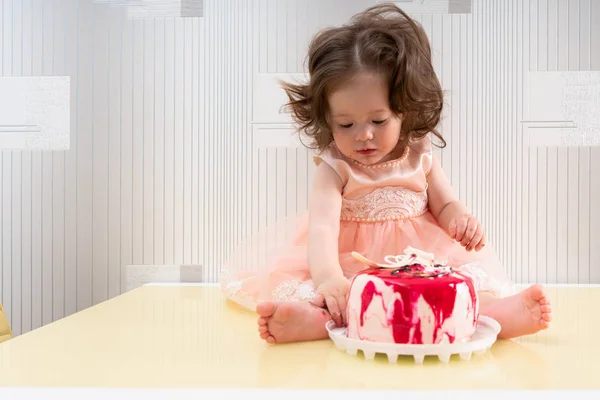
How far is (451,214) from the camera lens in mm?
1081

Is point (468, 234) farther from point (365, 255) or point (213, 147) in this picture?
point (213, 147)

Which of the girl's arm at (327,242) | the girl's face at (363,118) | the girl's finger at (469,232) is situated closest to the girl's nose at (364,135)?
the girl's face at (363,118)

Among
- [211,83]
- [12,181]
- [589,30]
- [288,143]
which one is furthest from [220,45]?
[589,30]

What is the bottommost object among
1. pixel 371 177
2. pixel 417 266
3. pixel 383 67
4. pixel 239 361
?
pixel 239 361

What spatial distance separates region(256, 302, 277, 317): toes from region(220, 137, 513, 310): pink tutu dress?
0.73 feet

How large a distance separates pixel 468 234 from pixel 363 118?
0.83 ft

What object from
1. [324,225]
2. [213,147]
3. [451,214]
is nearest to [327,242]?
[324,225]

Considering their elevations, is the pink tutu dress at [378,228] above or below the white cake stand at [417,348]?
above

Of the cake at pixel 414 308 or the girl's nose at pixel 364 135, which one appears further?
the girl's nose at pixel 364 135

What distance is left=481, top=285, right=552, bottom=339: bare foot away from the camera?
30.1 inches

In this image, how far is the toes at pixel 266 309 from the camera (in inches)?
30.0

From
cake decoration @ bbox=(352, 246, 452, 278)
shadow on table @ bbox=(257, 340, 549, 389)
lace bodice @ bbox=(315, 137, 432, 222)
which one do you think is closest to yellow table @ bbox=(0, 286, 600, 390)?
shadow on table @ bbox=(257, 340, 549, 389)

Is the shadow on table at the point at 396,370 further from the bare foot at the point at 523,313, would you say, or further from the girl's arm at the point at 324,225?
the girl's arm at the point at 324,225

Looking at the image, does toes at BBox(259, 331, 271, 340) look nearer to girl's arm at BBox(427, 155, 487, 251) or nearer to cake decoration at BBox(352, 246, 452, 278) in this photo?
cake decoration at BBox(352, 246, 452, 278)
